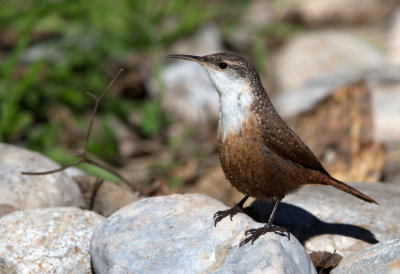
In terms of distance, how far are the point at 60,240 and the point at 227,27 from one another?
674 cm

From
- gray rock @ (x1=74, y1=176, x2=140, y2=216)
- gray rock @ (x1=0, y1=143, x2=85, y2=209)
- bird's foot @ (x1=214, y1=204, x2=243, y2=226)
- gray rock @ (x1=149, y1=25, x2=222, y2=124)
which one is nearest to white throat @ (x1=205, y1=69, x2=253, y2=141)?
bird's foot @ (x1=214, y1=204, x2=243, y2=226)

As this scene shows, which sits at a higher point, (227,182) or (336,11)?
(336,11)

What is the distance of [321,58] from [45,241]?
6875mm

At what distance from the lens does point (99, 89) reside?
321 inches

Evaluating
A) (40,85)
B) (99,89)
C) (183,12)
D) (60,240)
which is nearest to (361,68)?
(183,12)

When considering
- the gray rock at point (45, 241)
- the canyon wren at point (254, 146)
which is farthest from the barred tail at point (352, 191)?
the gray rock at point (45, 241)

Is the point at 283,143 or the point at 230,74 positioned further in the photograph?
the point at 230,74

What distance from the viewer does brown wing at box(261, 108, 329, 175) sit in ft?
14.2

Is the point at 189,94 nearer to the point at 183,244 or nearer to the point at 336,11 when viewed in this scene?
the point at 336,11

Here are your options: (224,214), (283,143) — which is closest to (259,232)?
(224,214)

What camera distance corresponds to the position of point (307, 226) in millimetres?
4750

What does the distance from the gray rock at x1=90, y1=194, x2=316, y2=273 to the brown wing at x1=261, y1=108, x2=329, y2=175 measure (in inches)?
22.5

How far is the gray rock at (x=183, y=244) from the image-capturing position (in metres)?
3.60

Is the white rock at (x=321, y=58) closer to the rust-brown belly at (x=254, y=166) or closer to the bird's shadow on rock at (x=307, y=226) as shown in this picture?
the bird's shadow on rock at (x=307, y=226)
